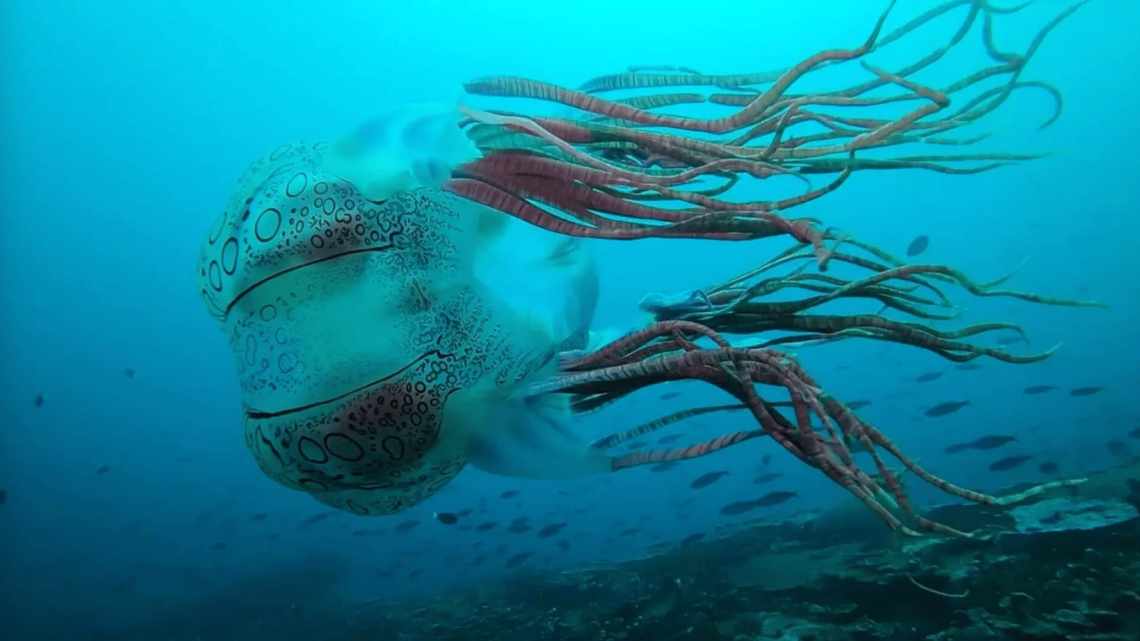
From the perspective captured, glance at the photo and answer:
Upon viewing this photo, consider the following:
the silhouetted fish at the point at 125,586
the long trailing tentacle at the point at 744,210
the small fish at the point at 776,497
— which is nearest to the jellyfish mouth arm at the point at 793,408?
the long trailing tentacle at the point at 744,210

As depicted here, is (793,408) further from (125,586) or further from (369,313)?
(125,586)

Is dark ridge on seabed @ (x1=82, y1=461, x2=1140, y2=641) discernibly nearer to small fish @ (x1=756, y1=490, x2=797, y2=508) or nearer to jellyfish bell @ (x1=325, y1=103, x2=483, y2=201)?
small fish @ (x1=756, y1=490, x2=797, y2=508)

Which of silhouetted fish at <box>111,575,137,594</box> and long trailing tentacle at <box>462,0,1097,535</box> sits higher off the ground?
long trailing tentacle at <box>462,0,1097,535</box>

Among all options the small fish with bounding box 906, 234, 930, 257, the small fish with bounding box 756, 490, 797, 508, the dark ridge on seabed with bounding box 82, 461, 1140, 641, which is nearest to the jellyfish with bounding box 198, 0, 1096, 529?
the dark ridge on seabed with bounding box 82, 461, 1140, 641

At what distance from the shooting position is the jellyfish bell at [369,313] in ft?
6.29

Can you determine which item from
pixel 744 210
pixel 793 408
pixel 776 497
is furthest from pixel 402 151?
pixel 776 497

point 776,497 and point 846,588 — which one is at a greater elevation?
point 776,497

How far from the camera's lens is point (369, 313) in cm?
192

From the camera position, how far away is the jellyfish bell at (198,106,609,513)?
1916 mm

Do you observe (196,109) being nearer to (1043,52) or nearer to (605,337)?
(605,337)

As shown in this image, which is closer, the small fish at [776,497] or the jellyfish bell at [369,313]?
the jellyfish bell at [369,313]

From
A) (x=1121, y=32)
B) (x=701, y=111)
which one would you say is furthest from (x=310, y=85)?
(x=1121, y=32)

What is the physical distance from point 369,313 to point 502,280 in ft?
1.77

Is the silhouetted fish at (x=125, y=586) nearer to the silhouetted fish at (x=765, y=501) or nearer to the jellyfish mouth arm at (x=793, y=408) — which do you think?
the silhouetted fish at (x=765, y=501)
